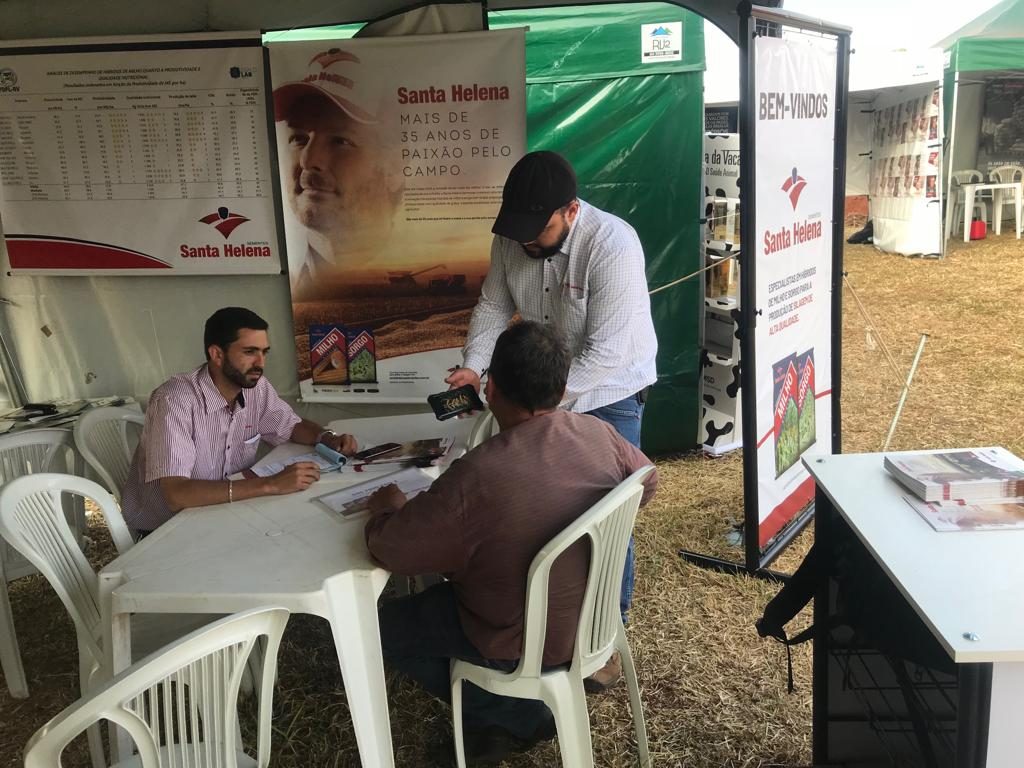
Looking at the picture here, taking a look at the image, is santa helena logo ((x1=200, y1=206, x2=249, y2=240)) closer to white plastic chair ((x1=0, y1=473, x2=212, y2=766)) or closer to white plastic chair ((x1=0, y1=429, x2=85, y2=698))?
white plastic chair ((x1=0, y1=429, x2=85, y2=698))

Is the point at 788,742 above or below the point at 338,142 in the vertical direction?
below

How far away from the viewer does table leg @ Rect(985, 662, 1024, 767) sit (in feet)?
3.49

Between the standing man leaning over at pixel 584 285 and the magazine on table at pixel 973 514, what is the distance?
1016 millimetres

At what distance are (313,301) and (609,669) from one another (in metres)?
2.16

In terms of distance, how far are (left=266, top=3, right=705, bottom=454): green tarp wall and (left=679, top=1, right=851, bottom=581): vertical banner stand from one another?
84 centimetres

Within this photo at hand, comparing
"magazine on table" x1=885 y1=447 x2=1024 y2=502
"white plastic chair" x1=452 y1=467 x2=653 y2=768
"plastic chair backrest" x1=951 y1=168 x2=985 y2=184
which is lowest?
"white plastic chair" x1=452 y1=467 x2=653 y2=768

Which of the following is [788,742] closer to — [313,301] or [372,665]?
[372,665]

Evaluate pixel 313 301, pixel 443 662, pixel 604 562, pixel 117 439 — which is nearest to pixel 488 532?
pixel 604 562

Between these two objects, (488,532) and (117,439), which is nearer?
(488,532)

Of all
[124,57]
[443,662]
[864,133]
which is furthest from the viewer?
[864,133]

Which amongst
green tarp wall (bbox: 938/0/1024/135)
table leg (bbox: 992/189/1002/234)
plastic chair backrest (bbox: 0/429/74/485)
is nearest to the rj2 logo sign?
plastic chair backrest (bbox: 0/429/74/485)

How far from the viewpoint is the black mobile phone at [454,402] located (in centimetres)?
209

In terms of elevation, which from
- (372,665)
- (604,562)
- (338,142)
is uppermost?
(338,142)

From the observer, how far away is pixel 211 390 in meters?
2.24
